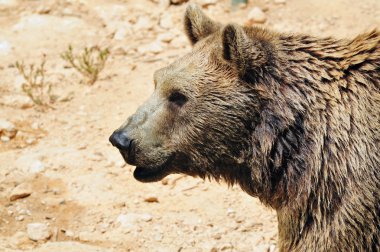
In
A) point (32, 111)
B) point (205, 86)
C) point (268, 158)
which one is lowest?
point (32, 111)

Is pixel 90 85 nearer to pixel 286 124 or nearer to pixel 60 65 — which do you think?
pixel 60 65

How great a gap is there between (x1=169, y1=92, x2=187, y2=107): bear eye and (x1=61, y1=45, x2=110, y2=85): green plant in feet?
10.7

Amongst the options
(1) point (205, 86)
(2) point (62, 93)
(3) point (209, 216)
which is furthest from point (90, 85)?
(1) point (205, 86)

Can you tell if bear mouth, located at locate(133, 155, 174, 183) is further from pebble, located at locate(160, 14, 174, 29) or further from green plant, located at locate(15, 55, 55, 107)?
pebble, located at locate(160, 14, 174, 29)

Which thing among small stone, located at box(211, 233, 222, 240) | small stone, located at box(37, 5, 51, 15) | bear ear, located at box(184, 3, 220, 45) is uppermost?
bear ear, located at box(184, 3, 220, 45)

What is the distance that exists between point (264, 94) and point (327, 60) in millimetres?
482

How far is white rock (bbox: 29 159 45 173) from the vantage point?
667cm

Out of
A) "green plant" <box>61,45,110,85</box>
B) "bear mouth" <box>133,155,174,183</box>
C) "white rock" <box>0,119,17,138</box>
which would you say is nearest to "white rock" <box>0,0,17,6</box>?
"green plant" <box>61,45,110,85</box>

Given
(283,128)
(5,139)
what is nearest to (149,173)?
(283,128)

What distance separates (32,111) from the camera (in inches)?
305

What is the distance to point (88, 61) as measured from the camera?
807 centimetres

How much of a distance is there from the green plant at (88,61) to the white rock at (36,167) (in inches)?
63.7

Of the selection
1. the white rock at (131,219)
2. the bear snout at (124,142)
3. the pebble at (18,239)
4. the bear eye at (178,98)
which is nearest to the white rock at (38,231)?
the pebble at (18,239)

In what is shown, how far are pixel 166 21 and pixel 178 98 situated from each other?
4.27 m
